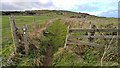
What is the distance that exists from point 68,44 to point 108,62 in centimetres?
377

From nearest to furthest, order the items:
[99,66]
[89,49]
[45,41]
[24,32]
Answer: [99,66], [89,49], [24,32], [45,41]

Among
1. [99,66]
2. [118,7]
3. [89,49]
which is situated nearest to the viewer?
[99,66]

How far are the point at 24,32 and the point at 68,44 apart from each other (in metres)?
2.38

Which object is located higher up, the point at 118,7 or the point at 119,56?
the point at 118,7

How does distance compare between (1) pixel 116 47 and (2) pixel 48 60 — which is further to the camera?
(2) pixel 48 60

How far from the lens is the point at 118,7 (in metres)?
12.1

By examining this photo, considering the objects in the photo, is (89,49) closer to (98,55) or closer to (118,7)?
(98,55)

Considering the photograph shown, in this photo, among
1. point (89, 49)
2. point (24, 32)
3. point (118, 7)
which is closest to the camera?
point (118, 7)

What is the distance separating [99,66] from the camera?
11297mm

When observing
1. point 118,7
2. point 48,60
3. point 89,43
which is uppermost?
point 118,7

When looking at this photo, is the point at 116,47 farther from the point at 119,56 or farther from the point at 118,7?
the point at 118,7

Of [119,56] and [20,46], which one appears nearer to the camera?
[119,56]

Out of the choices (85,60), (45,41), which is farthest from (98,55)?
(45,41)

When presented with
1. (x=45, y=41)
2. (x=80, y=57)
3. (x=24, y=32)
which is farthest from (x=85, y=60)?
(x=45, y=41)
